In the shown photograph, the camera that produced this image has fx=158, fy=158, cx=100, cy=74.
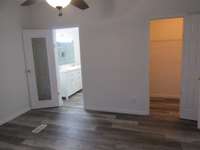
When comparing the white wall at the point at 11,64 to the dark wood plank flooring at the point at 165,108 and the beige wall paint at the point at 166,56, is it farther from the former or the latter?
the beige wall paint at the point at 166,56

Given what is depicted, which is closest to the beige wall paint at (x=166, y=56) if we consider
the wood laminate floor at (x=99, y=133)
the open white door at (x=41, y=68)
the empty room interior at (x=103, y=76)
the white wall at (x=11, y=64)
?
the empty room interior at (x=103, y=76)

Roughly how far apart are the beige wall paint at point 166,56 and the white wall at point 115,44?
1290 mm

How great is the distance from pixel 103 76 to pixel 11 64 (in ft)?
6.66

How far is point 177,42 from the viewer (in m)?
4.24

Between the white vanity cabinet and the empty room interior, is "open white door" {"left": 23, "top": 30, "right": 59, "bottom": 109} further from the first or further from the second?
the white vanity cabinet

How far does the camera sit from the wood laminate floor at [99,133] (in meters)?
2.44

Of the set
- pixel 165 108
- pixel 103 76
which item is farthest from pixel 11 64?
pixel 165 108

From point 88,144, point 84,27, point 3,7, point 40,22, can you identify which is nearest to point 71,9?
point 84,27

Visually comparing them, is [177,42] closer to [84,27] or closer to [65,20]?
[84,27]

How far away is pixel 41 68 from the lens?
13.1 feet

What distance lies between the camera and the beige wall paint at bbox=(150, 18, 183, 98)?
13.9 feet

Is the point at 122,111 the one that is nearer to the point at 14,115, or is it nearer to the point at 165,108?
the point at 165,108

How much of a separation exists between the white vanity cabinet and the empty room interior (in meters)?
0.16

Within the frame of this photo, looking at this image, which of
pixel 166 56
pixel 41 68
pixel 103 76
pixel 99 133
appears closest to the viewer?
pixel 99 133
